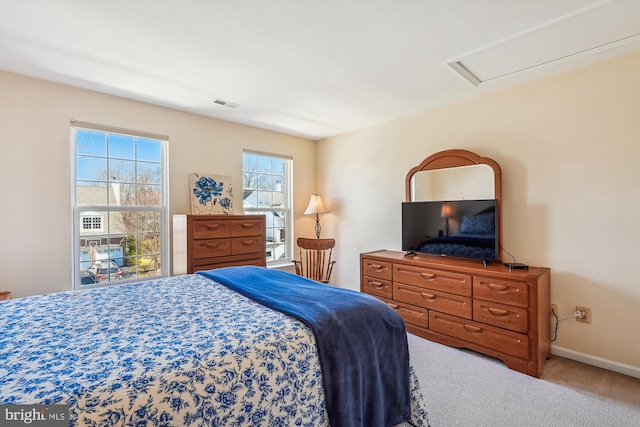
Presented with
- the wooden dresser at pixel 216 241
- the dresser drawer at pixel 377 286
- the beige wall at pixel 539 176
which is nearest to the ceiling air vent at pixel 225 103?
the beige wall at pixel 539 176

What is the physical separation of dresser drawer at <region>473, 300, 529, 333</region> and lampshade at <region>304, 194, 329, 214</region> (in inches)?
95.4

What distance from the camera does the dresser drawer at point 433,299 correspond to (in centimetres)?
258

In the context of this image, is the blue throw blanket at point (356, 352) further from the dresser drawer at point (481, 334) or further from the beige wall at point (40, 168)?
the beige wall at point (40, 168)

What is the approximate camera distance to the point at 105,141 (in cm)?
294

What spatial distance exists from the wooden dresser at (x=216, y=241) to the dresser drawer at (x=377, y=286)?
121cm

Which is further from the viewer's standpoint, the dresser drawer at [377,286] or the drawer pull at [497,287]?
the dresser drawer at [377,286]

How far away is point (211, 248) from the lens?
3084 mm

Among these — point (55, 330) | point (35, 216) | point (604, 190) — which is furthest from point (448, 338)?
point (35, 216)

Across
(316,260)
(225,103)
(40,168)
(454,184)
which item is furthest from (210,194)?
(454,184)

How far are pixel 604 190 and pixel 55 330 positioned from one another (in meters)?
3.57

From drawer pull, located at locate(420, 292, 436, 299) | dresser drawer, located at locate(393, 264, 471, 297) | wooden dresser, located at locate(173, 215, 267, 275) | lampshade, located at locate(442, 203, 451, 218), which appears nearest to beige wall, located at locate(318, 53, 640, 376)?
lampshade, located at locate(442, 203, 451, 218)

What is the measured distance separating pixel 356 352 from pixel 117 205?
2.87 m

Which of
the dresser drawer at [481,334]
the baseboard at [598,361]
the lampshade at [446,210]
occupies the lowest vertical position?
the baseboard at [598,361]

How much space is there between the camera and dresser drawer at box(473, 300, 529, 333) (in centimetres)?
226
